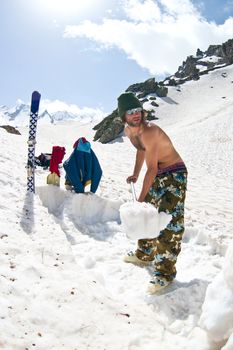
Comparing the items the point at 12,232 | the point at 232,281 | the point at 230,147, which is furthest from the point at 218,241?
the point at 230,147

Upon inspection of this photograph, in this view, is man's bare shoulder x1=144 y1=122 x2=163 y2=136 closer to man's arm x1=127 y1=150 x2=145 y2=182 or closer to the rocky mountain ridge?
man's arm x1=127 y1=150 x2=145 y2=182

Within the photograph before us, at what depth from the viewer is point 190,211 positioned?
8.60 meters

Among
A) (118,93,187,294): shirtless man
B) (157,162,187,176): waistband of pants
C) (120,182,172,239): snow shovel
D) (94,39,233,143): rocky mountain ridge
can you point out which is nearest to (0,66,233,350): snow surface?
(118,93,187,294): shirtless man

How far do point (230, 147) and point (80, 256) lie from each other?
22212 mm

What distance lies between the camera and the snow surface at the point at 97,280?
2935 millimetres

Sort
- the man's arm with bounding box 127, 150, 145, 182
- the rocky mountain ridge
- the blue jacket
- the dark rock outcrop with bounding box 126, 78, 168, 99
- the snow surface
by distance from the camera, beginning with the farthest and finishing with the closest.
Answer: the dark rock outcrop with bounding box 126, 78, 168, 99 < the rocky mountain ridge < the blue jacket < the man's arm with bounding box 127, 150, 145, 182 < the snow surface

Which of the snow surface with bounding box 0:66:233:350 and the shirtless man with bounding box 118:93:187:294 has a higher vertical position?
the shirtless man with bounding box 118:93:187:294

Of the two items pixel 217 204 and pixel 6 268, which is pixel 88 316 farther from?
pixel 217 204

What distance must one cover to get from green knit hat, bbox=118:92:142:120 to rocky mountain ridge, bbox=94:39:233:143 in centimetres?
2717

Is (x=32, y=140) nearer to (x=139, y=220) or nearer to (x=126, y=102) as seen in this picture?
(x=126, y=102)

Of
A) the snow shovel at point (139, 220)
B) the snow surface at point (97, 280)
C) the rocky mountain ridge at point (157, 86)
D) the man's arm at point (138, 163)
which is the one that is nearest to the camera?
the snow surface at point (97, 280)

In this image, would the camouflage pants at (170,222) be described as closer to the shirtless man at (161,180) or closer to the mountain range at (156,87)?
the shirtless man at (161,180)

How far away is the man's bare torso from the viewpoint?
4367 mm

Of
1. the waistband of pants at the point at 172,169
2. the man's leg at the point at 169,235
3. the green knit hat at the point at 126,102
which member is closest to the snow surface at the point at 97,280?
the man's leg at the point at 169,235
